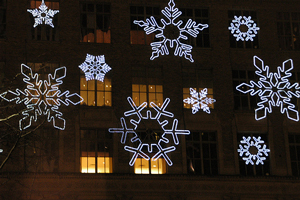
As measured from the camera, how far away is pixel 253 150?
29.0 metres

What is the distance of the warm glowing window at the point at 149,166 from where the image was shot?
91.8ft

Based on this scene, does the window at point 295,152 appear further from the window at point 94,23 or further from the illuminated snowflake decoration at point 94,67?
the window at point 94,23

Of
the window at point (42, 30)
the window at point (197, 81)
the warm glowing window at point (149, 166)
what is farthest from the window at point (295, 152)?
the window at point (42, 30)

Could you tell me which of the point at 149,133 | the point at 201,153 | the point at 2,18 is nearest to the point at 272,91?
the point at 201,153

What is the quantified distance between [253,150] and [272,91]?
11.8 ft

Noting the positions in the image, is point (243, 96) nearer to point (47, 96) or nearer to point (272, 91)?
point (272, 91)

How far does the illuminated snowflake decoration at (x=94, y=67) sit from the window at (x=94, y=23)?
3.96ft

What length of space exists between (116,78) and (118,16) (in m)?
3.70

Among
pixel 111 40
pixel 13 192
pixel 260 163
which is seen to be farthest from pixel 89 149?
pixel 260 163

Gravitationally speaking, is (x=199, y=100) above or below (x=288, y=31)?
below

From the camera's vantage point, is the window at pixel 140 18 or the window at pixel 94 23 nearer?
the window at pixel 94 23

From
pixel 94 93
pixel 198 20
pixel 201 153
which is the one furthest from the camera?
pixel 198 20

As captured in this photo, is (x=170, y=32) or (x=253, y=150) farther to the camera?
(x=170, y=32)

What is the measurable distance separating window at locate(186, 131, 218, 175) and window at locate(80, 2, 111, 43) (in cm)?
734
